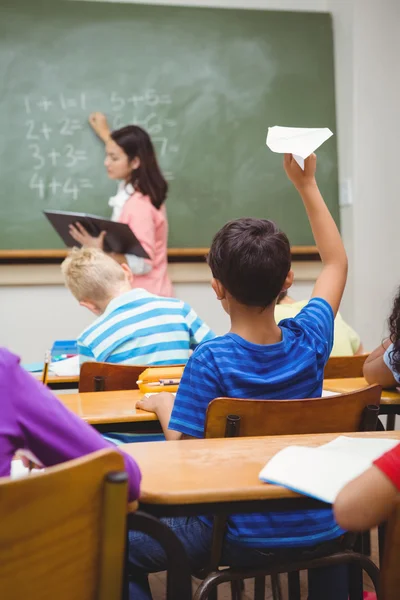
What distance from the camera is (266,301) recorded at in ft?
5.20

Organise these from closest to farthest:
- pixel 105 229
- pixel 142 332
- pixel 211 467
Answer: pixel 211 467
pixel 142 332
pixel 105 229

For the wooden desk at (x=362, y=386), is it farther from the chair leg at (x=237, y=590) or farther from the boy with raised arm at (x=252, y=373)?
the chair leg at (x=237, y=590)

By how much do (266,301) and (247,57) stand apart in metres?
3.62

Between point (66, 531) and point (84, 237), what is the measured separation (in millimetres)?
2911

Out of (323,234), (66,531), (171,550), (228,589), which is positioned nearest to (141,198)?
(228,589)

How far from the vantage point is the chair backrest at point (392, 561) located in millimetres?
870

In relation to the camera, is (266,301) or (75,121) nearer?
(266,301)

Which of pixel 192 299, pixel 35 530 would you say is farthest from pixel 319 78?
pixel 35 530

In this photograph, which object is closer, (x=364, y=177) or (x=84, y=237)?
(x=84, y=237)

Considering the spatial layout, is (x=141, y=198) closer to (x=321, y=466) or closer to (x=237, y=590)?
(x=237, y=590)

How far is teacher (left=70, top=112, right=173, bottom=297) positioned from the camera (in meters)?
4.09

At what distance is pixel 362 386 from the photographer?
6.79ft

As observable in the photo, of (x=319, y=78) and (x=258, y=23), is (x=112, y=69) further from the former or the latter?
(x=319, y=78)

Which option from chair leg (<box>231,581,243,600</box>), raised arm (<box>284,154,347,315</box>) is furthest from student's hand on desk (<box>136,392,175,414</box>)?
chair leg (<box>231,581,243,600</box>)
